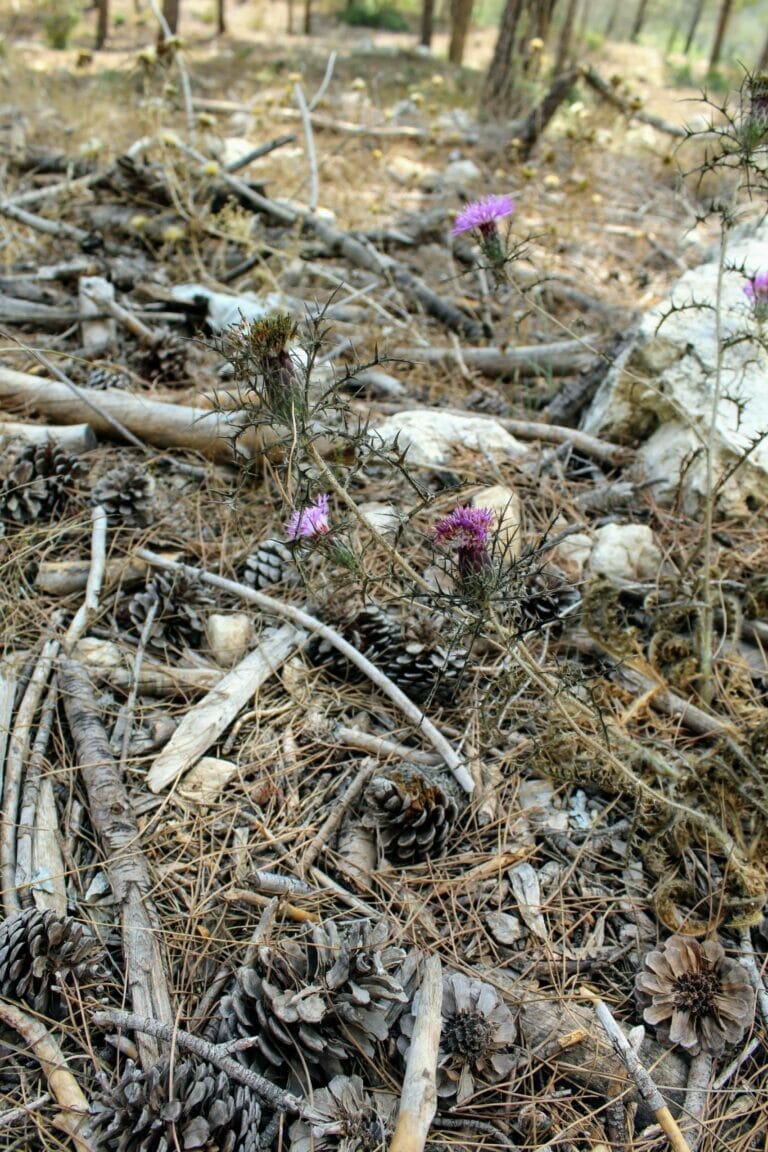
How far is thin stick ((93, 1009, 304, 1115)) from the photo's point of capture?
1.44 metres

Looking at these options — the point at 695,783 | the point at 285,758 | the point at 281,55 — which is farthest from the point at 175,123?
the point at 281,55

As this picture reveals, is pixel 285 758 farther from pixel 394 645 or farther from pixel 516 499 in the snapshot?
pixel 516 499

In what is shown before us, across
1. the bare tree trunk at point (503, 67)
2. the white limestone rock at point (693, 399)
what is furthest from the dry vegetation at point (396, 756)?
the bare tree trunk at point (503, 67)

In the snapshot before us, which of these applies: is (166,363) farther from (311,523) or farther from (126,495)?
(311,523)

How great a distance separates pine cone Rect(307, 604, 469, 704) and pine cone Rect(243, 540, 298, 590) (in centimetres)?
29

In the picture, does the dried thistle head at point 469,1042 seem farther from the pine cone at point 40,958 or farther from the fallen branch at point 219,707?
the fallen branch at point 219,707

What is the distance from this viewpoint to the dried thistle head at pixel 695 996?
1.63 metres

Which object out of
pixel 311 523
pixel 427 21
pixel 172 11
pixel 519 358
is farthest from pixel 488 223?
pixel 427 21

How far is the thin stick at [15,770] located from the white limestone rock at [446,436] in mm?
1436

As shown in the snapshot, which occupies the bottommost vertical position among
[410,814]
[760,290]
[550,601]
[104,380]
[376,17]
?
[410,814]

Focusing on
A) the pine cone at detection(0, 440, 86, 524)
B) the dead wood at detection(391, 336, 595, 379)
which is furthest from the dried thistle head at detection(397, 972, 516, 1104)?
the dead wood at detection(391, 336, 595, 379)

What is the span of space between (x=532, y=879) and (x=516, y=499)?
1318mm

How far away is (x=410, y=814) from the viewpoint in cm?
182

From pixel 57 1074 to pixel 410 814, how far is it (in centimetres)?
86
